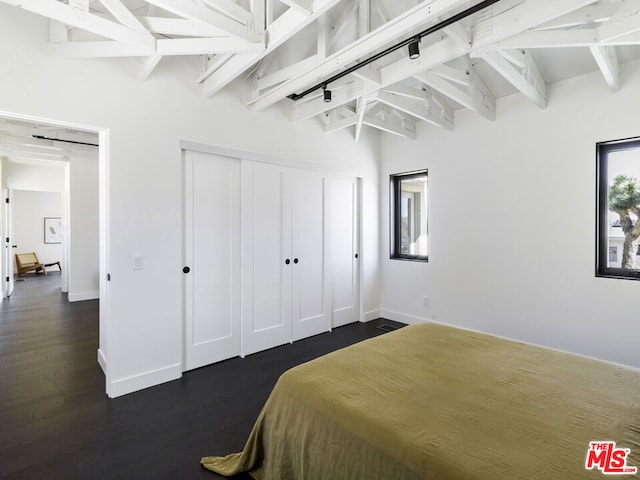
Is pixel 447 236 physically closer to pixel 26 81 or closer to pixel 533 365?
pixel 533 365

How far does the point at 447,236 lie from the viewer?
13.2 feet

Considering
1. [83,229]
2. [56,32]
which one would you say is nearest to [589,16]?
[56,32]

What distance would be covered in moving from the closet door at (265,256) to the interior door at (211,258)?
106 millimetres

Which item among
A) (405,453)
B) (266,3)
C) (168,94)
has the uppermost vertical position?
(266,3)

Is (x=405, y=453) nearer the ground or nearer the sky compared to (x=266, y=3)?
nearer the ground

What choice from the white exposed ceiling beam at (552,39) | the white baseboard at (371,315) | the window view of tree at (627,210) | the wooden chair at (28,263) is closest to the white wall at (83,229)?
the wooden chair at (28,263)

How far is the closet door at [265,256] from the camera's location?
3.41 m

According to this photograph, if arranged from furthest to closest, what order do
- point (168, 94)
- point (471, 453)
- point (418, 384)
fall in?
point (168, 94), point (418, 384), point (471, 453)

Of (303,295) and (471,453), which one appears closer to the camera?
(471,453)

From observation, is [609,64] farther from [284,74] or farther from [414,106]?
[284,74]

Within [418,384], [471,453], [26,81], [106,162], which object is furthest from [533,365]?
[26,81]

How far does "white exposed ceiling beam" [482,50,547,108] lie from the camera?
2451mm

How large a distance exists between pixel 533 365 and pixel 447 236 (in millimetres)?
2428

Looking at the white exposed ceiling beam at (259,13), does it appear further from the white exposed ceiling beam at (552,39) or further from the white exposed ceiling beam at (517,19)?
the white exposed ceiling beam at (552,39)
